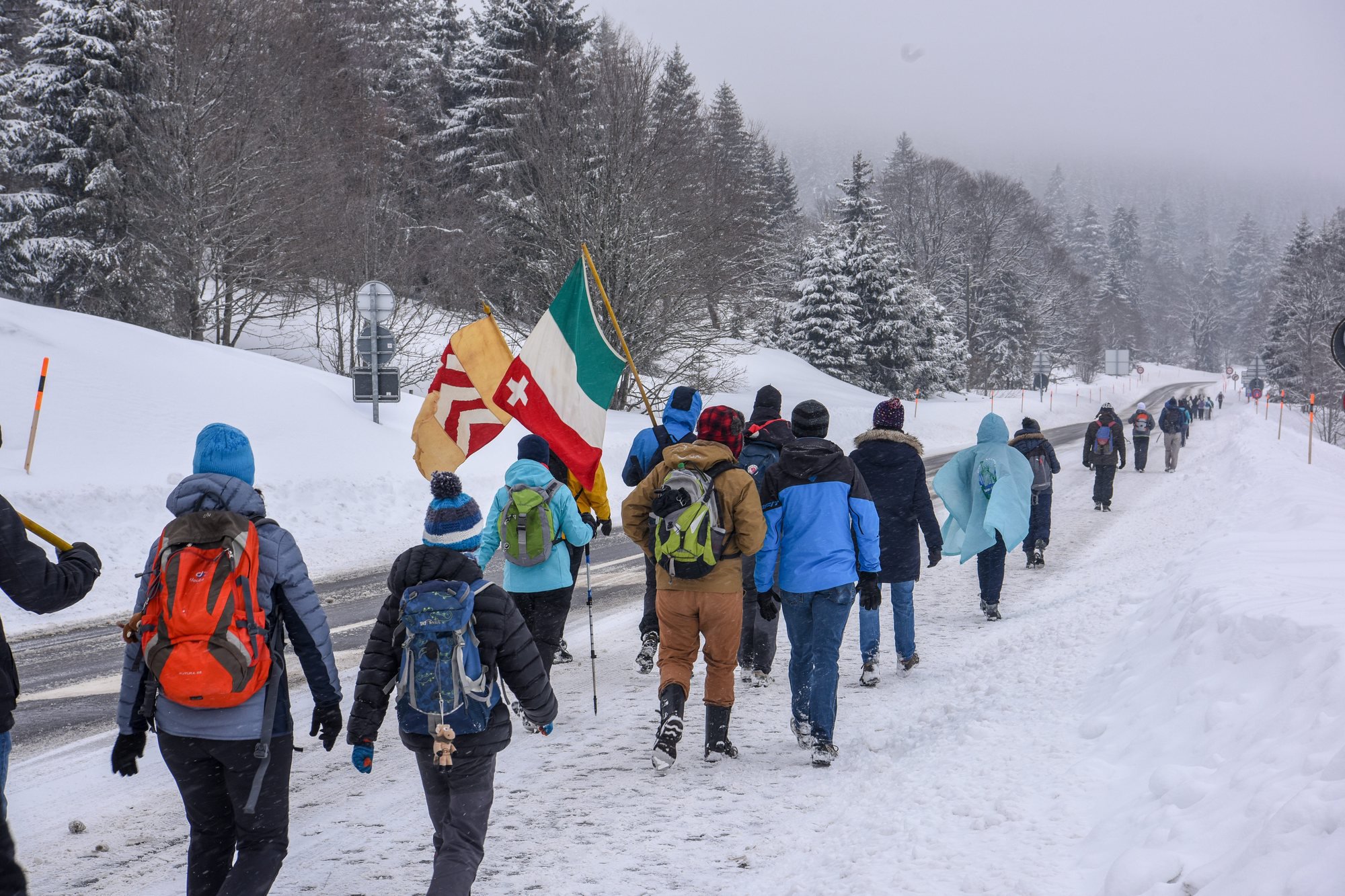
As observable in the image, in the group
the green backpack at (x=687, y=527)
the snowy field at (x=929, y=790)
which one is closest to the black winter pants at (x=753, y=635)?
the snowy field at (x=929, y=790)

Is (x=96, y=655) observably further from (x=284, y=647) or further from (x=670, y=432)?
(x=284, y=647)

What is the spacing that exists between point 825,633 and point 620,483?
1364cm

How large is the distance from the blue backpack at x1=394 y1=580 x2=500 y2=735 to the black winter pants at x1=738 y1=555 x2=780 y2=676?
3767 mm

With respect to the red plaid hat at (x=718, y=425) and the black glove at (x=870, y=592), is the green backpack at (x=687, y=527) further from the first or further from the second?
the black glove at (x=870, y=592)

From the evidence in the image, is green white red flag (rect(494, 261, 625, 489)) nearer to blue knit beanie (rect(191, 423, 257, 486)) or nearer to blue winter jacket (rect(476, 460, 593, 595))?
blue winter jacket (rect(476, 460, 593, 595))

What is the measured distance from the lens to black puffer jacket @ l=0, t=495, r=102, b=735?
3113 mm

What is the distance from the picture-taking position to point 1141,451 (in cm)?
2412

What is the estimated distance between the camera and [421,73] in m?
42.4

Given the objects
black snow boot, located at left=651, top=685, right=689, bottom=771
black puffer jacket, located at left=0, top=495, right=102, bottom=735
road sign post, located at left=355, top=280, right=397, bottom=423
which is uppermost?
road sign post, located at left=355, top=280, right=397, bottom=423

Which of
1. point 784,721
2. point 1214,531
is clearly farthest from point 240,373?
point 1214,531

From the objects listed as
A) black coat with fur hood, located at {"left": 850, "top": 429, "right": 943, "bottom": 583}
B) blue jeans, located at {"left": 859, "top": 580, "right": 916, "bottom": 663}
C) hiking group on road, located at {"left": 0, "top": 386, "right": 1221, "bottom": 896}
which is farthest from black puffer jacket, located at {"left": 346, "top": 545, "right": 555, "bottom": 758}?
black coat with fur hood, located at {"left": 850, "top": 429, "right": 943, "bottom": 583}

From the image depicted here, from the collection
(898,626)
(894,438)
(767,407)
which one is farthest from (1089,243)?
(767,407)

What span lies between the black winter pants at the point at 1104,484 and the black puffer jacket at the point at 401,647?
15.4m

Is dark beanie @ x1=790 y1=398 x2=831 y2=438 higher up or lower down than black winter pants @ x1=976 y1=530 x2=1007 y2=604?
higher up
